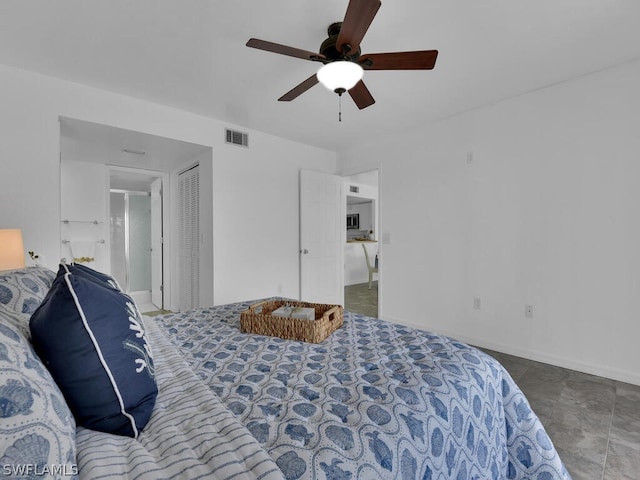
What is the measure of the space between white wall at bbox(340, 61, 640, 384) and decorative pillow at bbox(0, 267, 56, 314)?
341 cm

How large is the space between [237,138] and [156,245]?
8.48 feet

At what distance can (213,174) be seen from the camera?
11.4ft

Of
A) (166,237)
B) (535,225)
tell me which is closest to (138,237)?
(166,237)

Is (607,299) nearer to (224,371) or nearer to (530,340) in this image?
(530,340)

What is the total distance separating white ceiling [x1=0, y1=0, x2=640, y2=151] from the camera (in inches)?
71.4

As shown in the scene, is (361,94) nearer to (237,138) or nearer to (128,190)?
(237,138)

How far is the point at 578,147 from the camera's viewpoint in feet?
8.59

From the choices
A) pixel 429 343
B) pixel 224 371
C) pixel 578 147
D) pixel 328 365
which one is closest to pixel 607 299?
pixel 578 147

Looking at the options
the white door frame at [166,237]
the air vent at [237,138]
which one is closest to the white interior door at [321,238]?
the air vent at [237,138]

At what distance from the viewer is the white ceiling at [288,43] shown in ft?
5.95

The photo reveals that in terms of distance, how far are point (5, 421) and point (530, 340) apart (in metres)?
3.50

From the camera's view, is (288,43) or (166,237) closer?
(288,43)

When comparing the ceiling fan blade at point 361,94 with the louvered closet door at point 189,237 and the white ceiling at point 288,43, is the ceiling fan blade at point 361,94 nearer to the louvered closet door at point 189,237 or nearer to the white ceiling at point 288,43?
the white ceiling at point 288,43

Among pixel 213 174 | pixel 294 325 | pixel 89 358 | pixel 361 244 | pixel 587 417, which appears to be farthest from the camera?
pixel 361 244
